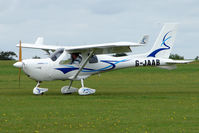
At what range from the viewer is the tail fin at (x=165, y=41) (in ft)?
79.4

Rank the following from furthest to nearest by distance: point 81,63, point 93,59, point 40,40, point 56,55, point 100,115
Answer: point 40,40 → point 93,59 → point 81,63 → point 56,55 → point 100,115

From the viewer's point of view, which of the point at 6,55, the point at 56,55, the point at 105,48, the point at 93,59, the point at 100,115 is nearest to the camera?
the point at 100,115

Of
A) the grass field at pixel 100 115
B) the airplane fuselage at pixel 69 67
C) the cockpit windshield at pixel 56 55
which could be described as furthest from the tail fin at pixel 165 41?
the grass field at pixel 100 115

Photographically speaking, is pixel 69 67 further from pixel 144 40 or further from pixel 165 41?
pixel 165 41

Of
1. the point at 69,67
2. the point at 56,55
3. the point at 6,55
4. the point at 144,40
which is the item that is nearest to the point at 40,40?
the point at 56,55

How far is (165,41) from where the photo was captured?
24453 mm

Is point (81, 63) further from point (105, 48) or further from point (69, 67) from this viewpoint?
point (105, 48)

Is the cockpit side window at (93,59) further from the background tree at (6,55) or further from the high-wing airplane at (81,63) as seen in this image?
the background tree at (6,55)

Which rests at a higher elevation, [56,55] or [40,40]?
[40,40]

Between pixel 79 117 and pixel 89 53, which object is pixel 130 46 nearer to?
pixel 89 53

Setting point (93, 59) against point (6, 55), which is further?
point (6, 55)

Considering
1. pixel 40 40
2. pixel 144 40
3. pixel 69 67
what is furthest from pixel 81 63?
pixel 40 40

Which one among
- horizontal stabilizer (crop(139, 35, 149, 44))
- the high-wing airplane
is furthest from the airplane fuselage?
horizontal stabilizer (crop(139, 35, 149, 44))

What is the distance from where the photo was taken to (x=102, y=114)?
14.1 metres
